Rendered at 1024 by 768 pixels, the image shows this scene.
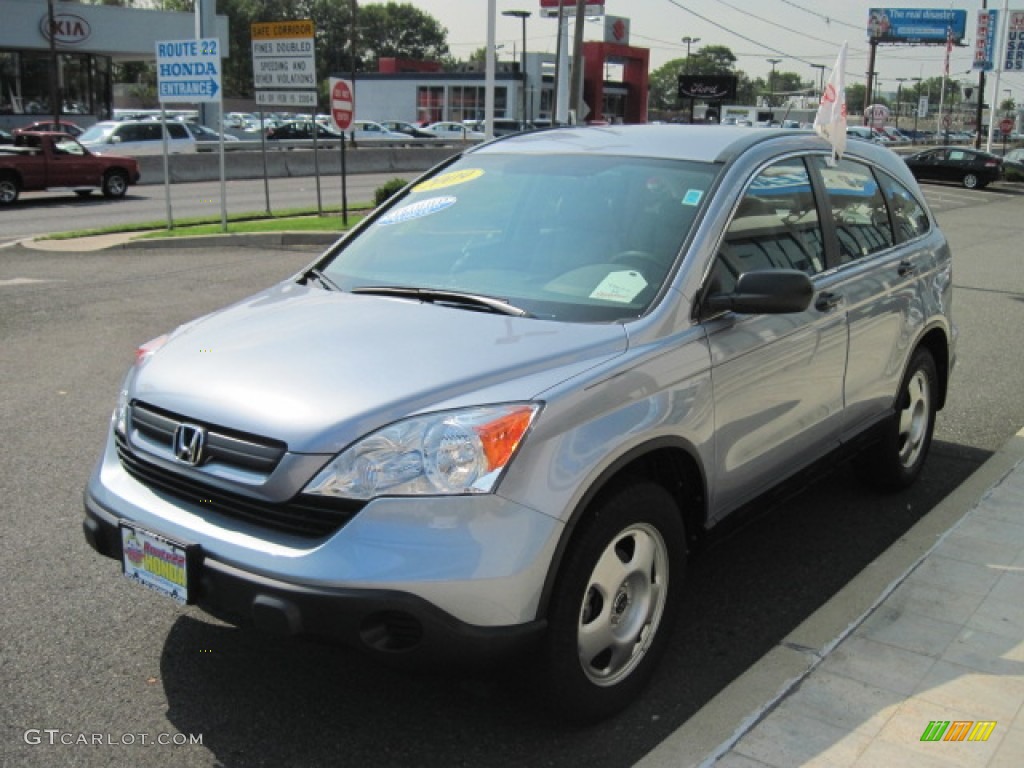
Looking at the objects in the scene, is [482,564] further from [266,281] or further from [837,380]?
[266,281]

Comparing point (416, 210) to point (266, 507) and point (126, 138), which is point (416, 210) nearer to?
point (266, 507)

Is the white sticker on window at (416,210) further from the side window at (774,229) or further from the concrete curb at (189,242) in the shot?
the concrete curb at (189,242)

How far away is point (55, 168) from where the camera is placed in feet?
76.8

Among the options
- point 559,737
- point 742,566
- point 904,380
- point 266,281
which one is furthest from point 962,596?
point 266,281

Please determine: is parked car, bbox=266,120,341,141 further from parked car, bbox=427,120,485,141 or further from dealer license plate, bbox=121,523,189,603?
dealer license plate, bbox=121,523,189,603

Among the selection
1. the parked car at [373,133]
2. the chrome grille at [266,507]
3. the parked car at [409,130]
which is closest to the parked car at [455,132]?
the parked car at [409,130]

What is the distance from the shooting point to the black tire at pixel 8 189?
22.4 meters

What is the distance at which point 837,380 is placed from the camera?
4.54m

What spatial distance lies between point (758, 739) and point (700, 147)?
2313 millimetres

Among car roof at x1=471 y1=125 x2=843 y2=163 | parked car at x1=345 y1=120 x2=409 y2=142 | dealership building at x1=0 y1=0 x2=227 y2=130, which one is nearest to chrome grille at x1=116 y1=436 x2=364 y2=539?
car roof at x1=471 y1=125 x2=843 y2=163

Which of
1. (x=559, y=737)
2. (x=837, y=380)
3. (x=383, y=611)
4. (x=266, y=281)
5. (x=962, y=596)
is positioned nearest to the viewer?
(x=383, y=611)

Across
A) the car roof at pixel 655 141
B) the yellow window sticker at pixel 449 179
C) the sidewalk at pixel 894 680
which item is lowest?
the sidewalk at pixel 894 680

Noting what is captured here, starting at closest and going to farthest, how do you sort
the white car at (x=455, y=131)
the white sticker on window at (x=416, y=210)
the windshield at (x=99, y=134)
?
the white sticker on window at (x=416, y=210) < the windshield at (x=99, y=134) < the white car at (x=455, y=131)

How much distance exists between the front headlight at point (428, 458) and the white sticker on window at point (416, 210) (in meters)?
1.74
